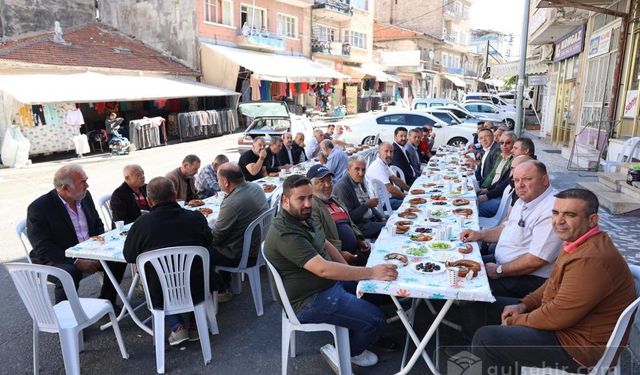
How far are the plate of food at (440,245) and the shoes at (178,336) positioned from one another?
2.21 metres

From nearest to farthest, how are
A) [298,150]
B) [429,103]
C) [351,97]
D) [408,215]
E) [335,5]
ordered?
[408,215]
[298,150]
[429,103]
[335,5]
[351,97]

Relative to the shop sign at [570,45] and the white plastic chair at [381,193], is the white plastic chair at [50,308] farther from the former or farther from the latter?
the shop sign at [570,45]

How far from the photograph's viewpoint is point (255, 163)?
7332 millimetres

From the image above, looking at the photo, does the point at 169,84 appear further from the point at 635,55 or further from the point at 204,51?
the point at 635,55

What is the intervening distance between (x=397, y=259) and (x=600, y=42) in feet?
40.4

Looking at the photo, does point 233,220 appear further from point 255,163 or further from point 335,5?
point 335,5

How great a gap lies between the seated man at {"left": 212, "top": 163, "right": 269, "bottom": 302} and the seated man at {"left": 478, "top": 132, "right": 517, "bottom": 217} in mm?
3370

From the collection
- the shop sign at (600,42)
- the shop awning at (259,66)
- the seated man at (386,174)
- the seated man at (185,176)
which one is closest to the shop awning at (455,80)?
the shop awning at (259,66)

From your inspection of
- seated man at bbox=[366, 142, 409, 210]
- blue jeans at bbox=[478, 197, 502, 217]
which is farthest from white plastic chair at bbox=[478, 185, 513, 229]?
seated man at bbox=[366, 142, 409, 210]

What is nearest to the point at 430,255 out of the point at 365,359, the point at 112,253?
the point at 365,359

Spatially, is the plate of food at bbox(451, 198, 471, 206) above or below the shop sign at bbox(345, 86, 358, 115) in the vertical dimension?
below

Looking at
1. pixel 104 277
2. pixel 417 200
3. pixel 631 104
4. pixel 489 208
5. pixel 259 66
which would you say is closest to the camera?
pixel 104 277

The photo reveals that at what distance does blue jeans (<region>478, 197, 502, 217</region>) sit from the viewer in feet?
19.5

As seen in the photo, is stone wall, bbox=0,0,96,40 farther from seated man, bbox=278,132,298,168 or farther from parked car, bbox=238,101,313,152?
seated man, bbox=278,132,298,168
